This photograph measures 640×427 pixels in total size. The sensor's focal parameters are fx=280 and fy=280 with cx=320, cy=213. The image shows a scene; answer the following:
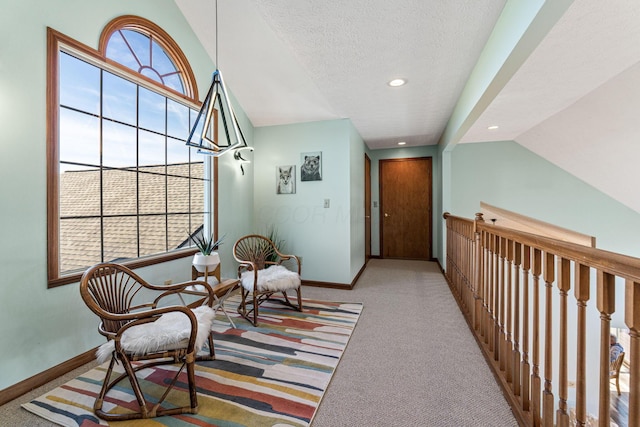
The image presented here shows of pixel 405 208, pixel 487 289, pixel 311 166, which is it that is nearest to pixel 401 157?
pixel 405 208

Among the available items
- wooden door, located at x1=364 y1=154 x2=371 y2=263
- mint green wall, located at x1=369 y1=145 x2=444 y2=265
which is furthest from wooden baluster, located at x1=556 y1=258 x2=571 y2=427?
mint green wall, located at x1=369 y1=145 x2=444 y2=265

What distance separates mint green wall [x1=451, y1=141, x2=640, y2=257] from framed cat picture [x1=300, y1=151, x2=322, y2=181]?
2.24 m

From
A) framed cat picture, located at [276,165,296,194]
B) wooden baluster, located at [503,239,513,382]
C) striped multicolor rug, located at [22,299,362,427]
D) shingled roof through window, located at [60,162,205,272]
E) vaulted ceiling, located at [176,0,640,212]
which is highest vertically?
vaulted ceiling, located at [176,0,640,212]

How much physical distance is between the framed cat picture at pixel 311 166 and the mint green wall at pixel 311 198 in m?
0.05

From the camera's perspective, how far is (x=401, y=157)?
5.78m

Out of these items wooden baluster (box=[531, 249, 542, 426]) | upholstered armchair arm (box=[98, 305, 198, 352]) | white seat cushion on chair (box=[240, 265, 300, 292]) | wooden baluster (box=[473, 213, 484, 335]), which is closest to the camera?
wooden baluster (box=[531, 249, 542, 426])

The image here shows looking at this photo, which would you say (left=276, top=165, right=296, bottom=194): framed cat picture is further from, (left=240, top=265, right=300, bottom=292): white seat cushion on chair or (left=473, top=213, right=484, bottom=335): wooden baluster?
(left=473, top=213, right=484, bottom=335): wooden baluster

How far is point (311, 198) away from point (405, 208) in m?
2.64

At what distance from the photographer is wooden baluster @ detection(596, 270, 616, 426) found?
883 millimetres

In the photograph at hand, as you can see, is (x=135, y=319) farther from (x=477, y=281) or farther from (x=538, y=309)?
(x=477, y=281)

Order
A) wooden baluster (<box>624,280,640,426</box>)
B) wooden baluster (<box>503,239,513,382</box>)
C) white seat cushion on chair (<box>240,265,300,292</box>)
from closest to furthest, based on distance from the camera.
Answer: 1. wooden baluster (<box>624,280,640,426</box>)
2. wooden baluster (<box>503,239,513,382</box>)
3. white seat cushion on chair (<box>240,265,300,292</box>)

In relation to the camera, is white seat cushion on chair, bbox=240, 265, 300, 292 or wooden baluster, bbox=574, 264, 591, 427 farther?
white seat cushion on chair, bbox=240, 265, 300, 292

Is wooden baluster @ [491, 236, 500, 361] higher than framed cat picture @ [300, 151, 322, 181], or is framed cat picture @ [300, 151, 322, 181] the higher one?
framed cat picture @ [300, 151, 322, 181]

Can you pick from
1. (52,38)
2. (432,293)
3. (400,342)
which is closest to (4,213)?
(52,38)
